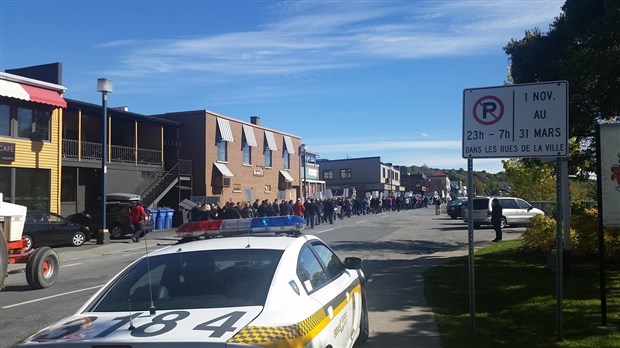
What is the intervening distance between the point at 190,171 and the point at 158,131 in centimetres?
338

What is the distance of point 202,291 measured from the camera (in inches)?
152

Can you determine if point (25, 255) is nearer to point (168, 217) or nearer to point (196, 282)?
point (196, 282)

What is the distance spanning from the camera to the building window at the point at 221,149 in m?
38.2

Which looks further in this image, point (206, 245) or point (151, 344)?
point (206, 245)

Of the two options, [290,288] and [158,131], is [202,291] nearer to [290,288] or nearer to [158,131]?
[290,288]

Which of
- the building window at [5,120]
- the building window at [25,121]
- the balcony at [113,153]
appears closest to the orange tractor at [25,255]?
the building window at [5,120]

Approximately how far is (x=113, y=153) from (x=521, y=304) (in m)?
28.3

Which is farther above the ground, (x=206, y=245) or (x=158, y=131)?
(x=158, y=131)

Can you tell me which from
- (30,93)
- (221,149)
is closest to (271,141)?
(221,149)

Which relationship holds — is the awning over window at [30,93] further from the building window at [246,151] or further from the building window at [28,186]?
the building window at [246,151]

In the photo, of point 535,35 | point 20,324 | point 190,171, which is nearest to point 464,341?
point 20,324

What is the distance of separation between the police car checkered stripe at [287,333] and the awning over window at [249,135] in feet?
126

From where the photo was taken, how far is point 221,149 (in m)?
38.8

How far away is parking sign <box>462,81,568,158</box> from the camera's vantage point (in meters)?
6.36
